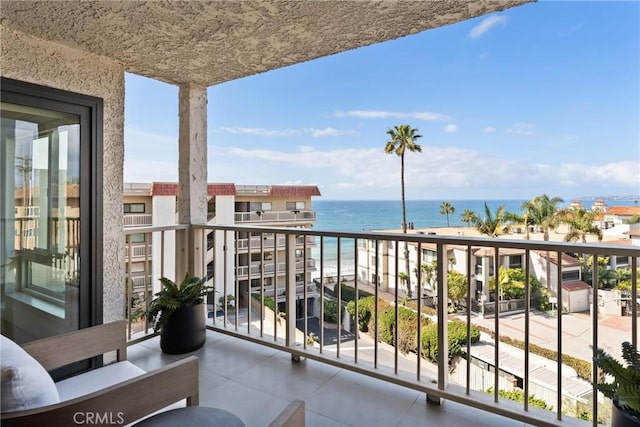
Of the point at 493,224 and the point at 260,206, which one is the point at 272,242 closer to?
the point at 260,206

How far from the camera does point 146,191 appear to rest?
4.73 m

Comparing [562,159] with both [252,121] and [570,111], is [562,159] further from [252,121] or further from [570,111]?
[252,121]

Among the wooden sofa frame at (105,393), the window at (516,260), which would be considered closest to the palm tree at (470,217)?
the window at (516,260)

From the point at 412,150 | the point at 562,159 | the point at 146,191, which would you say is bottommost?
the point at 146,191

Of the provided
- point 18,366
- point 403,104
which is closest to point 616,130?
point 403,104

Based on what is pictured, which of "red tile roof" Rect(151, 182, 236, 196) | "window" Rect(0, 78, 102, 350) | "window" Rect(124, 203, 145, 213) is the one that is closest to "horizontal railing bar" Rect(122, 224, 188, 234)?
"window" Rect(0, 78, 102, 350)

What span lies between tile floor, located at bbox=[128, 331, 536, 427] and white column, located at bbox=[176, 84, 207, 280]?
2.58 feet

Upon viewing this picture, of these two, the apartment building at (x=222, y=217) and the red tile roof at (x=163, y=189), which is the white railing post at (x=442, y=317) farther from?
the red tile roof at (x=163, y=189)

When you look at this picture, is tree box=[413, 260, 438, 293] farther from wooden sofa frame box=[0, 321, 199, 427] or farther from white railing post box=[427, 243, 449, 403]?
wooden sofa frame box=[0, 321, 199, 427]

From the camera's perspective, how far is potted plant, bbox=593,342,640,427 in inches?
47.0

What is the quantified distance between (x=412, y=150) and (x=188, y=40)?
1095cm

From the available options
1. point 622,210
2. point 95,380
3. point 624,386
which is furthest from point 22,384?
point 622,210

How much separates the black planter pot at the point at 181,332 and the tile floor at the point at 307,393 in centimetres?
6

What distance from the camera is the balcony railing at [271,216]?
5.46 metres
